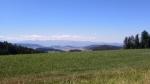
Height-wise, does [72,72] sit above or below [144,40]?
below

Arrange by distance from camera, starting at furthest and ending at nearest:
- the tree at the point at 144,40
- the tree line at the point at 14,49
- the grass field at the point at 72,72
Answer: the tree at the point at 144,40 → the tree line at the point at 14,49 → the grass field at the point at 72,72

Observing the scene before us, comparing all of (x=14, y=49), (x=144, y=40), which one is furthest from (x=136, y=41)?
(x=14, y=49)

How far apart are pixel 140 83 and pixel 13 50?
A: 4190 centimetres

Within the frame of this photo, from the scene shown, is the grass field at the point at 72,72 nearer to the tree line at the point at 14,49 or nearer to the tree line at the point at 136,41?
the tree line at the point at 14,49

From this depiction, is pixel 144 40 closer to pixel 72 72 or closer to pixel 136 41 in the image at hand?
pixel 136 41

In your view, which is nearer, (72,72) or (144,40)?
(72,72)

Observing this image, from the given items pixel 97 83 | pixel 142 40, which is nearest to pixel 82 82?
pixel 97 83

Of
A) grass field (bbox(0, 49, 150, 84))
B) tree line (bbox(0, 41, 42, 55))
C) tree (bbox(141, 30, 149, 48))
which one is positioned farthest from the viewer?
tree (bbox(141, 30, 149, 48))

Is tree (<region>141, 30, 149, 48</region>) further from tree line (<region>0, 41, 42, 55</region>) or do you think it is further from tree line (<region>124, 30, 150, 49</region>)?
A: tree line (<region>0, 41, 42, 55</region>)

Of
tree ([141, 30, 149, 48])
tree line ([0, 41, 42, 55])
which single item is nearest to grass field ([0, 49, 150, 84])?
tree line ([0, 41, 42, 55])

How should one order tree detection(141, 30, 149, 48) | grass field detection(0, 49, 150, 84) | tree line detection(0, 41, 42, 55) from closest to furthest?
grass field detection(0, 49, 150, 84)
tree line detection(0, 41, 42, 55)
tree detection(141, 30, 149, 48)

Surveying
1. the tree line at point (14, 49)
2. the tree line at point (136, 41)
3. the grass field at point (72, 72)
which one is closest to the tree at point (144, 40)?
the tree line at point (136, 41)

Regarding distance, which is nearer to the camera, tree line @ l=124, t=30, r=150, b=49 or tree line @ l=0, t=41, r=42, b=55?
tree line @ l=0, t=41, r=42, b=55

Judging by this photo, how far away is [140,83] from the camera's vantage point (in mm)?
11773
